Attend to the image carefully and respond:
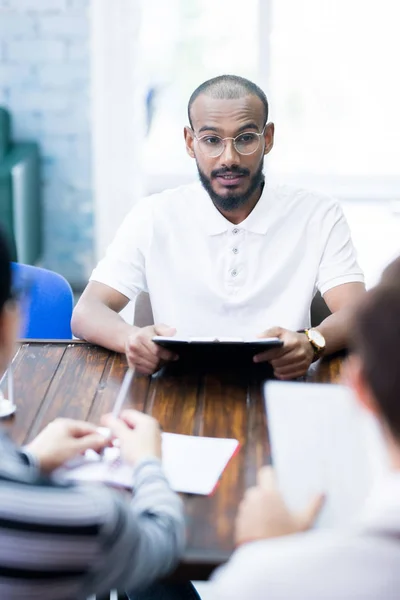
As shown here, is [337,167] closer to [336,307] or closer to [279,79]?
[279,79]

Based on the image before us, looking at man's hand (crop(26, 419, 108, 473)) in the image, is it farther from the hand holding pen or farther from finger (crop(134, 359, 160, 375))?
finger (crop(134, 359, 160, 375))

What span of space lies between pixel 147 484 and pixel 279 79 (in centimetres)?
347

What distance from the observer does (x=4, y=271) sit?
3.34 ft

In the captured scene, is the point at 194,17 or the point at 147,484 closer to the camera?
the point at 147,484

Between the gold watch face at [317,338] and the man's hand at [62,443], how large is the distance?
0.56 m

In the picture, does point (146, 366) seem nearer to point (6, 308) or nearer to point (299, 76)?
point (6, 308)

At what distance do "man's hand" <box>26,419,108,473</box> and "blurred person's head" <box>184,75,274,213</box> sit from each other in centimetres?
94

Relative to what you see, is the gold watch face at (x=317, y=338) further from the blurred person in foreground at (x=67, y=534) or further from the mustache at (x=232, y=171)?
the blurred person in foreground at (x=67, y=534)

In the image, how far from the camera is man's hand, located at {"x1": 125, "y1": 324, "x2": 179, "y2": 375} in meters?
1.73

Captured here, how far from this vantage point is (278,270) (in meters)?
2.16

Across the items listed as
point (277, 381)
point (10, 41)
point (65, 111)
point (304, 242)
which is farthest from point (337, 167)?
point (277, 381)

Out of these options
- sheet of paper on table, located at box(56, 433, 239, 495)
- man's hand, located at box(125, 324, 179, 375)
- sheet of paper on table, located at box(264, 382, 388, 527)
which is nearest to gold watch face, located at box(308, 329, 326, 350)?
sheet of paper on table, located at box(264, 382, 388, 527)

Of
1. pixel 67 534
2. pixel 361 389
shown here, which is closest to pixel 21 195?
pixel 67 534

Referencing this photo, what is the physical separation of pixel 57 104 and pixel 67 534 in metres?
3.24
